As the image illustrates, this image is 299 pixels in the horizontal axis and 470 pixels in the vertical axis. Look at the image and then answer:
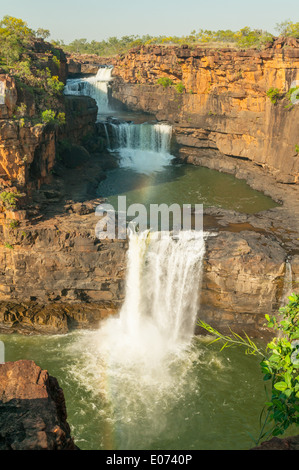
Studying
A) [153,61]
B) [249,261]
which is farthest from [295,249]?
[153,61]

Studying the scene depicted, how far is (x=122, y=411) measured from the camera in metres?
11.6

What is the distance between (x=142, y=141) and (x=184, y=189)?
7.02m

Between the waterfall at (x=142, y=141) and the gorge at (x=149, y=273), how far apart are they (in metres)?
3.35

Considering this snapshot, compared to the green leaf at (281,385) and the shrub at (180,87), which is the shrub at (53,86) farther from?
the green leaf at (281,385)

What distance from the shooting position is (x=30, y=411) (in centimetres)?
417

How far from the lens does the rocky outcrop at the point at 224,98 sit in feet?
70.8

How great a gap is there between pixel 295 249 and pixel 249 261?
2.22 meters

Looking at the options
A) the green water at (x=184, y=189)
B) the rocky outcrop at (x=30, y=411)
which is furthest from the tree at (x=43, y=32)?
the rocky outcrop at (x=30, y=411)

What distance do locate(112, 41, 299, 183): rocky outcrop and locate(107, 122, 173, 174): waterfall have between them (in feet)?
3.85

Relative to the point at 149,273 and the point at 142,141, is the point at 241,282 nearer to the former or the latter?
the point at 149,273

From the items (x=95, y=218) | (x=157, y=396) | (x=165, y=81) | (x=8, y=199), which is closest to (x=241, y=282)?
(x=157, y=396)

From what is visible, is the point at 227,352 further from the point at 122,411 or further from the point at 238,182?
the point at 238,182
